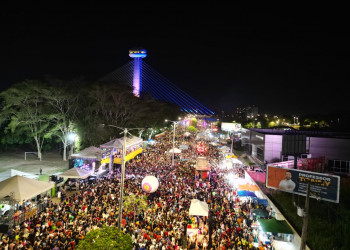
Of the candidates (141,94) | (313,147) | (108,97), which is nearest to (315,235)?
(313,147)

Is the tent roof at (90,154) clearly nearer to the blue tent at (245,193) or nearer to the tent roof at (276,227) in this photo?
the blue tent at (245,193)

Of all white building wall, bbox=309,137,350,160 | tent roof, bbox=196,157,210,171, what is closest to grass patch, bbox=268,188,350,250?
tent roof, bbox=196,157,210,171

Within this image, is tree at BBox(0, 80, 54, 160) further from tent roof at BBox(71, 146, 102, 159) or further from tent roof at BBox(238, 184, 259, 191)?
tent roof at BBox(238, 184, 259, 191)

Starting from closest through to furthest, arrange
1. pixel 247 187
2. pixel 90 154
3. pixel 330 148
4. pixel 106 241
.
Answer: pixel 106 241 → pixel 247 187 → pixel 90 154 → pixel 330 148

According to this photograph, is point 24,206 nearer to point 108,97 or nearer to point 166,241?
point 166,241

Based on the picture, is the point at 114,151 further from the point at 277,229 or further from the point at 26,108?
the point at 277,229

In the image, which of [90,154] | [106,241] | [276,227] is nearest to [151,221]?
[106,241]
